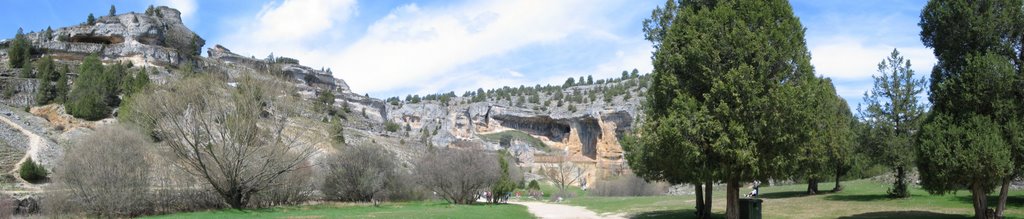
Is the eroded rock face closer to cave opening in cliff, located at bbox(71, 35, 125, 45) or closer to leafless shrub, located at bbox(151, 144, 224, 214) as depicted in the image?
cave opening in cliff, located at bbox(71, 35, 125, 45)

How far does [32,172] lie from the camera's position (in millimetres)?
40656

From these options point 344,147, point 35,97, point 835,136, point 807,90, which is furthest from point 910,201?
point 35,97

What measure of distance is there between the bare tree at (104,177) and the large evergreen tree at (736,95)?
89.3ft

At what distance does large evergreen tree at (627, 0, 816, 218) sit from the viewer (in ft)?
51.3

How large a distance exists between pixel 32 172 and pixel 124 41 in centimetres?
5544

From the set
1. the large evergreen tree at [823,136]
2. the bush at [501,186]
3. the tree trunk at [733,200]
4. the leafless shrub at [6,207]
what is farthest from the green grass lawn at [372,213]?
the large evergreen tree at [823,136]

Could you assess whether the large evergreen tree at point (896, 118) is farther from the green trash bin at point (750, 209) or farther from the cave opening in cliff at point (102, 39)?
the cave opening in cliff at point (102, 39)

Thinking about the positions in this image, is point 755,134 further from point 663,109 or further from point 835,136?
point 835,136

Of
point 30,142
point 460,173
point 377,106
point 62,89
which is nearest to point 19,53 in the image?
point 62,89

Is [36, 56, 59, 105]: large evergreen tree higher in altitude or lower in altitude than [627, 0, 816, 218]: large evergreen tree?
higher

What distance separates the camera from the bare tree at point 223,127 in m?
33.7

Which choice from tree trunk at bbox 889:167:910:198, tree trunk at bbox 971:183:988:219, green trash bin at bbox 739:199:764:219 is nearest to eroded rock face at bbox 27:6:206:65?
green trash bin at bbox 739:199:764:219

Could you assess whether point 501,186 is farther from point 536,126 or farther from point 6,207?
point 536,126

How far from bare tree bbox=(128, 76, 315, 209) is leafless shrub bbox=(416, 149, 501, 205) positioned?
1112 centimetres
